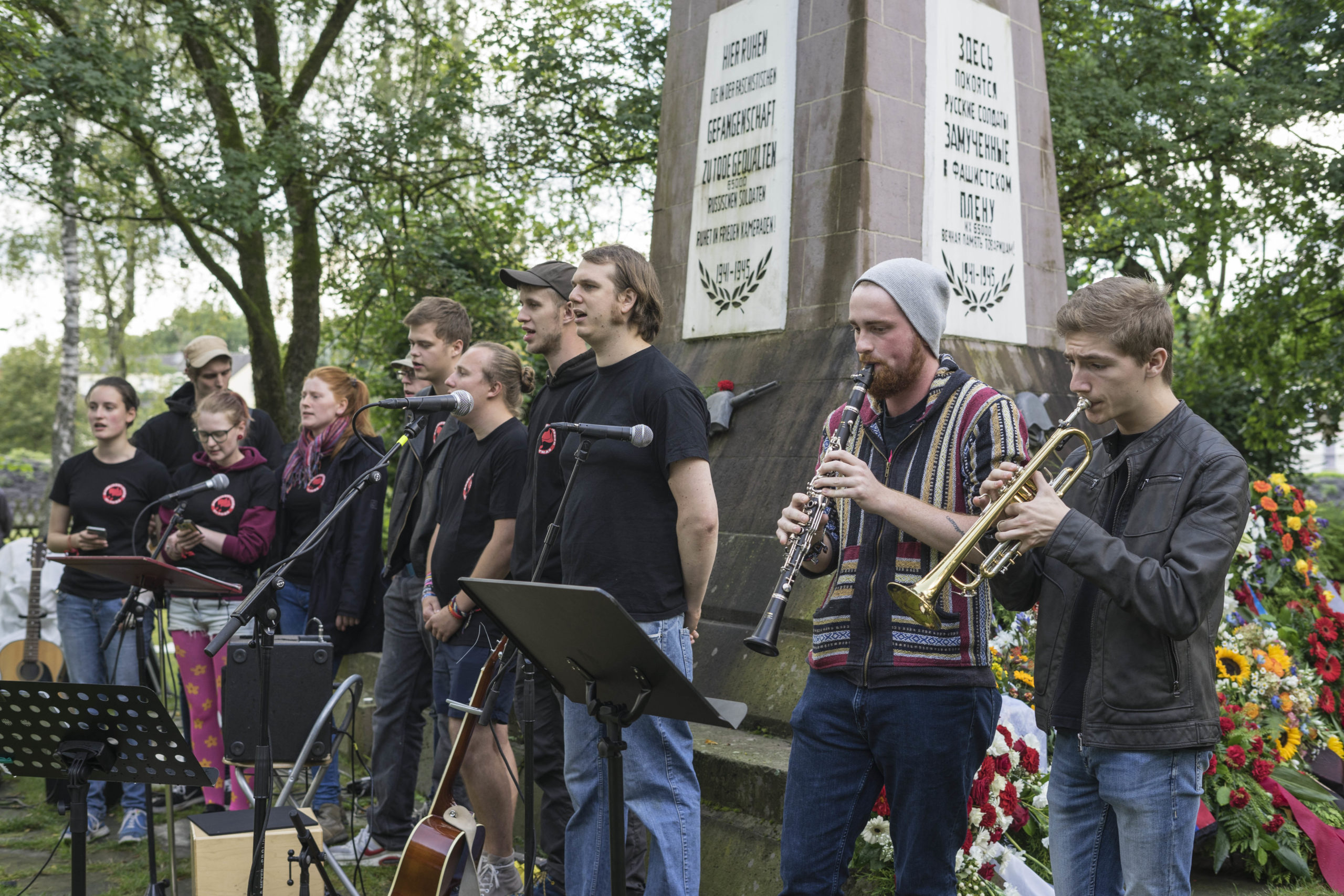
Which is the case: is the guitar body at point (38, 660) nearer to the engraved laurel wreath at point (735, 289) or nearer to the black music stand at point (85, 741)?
the black music stand at point (85, 741)

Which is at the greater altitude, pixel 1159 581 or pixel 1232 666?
pixel 1159 581

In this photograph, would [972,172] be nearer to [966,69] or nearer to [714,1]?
[966,69]

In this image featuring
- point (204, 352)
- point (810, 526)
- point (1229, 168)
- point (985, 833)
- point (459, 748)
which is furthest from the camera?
point (1229, 168)

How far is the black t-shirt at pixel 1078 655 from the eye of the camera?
9.16 feet

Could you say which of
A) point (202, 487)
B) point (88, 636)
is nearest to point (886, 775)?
point (202, 487)

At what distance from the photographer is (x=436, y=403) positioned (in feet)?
13.1

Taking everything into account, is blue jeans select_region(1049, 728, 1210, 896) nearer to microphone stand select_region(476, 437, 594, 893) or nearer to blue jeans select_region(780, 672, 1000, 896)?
blue jeans select_region(780, 672, 1000, 896)

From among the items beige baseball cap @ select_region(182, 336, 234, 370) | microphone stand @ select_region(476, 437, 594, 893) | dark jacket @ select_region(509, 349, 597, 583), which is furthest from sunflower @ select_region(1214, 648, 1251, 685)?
beige baseball cap @ select_region(182, 336, 234, 370)

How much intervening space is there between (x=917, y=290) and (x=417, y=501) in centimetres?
323

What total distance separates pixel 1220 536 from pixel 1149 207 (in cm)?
1161

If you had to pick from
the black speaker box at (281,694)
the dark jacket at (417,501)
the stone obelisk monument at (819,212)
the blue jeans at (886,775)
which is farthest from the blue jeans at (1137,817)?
the dark jacket at (417,501)

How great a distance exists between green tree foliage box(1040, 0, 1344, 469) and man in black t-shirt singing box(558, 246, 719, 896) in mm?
9725

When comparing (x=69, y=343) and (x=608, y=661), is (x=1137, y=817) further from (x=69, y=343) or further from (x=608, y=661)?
(x=69, y=343)

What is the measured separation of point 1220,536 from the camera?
2.58 metres
